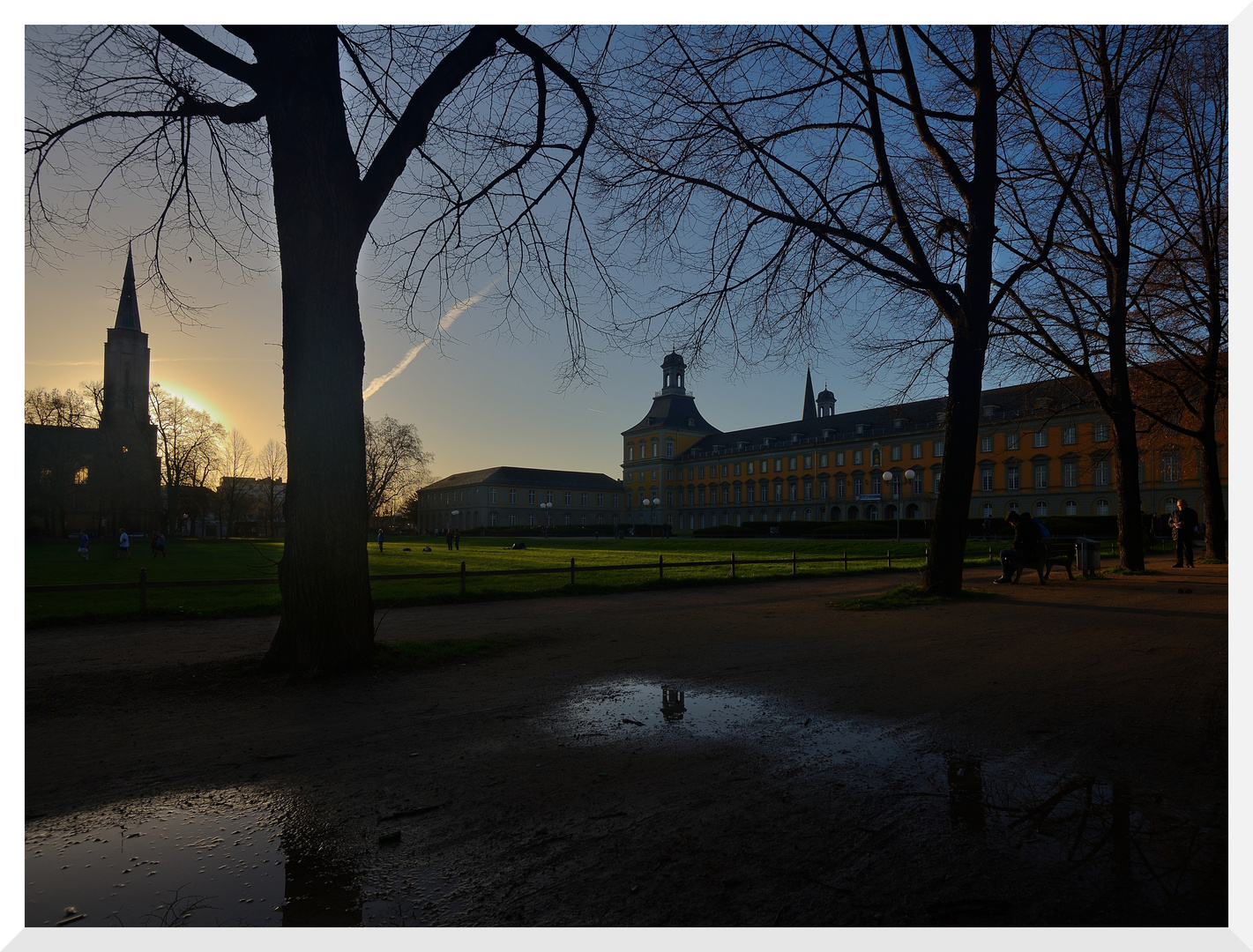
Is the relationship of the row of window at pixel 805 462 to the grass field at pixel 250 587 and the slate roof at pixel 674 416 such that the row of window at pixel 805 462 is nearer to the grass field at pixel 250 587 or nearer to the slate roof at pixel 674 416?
the slate roof at pixel 674 416

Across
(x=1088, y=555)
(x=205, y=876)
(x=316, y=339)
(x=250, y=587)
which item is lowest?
(x=250, y=587)

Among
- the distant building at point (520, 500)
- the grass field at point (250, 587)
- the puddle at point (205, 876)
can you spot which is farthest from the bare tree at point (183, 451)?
the distant building at point (520, 500)

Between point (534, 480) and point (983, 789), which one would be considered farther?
point (534, 480)

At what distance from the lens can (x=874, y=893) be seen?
8.71 ft

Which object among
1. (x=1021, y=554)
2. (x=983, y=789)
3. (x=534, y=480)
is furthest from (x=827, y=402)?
(x=983, y=789)

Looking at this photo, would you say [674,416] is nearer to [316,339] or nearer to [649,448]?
[649,448]

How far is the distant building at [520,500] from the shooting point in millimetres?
120000

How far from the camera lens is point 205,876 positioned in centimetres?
295

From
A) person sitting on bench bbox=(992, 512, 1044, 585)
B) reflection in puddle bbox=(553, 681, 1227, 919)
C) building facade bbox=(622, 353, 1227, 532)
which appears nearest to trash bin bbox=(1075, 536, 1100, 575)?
person sitting on bench bbox=(992, 512, 1044, 585)

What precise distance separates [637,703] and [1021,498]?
241 feet

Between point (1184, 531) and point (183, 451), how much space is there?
5994 centimetres

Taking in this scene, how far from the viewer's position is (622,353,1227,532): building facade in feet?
200

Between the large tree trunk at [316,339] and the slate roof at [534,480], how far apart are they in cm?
11446

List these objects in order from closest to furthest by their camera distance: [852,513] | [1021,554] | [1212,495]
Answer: [1021,554], [1212,495], [852,513]
